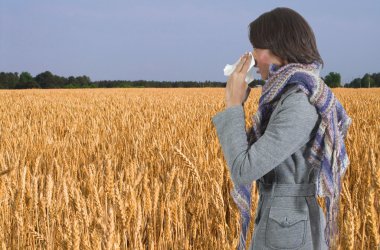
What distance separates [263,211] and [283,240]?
88mm

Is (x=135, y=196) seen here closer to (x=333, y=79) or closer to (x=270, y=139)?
(x=270, y=139)

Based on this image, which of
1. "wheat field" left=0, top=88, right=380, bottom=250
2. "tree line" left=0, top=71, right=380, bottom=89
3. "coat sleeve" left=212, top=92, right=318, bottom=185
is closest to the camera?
"coat sleeve" left=212, top=92, right=318, bottom=185

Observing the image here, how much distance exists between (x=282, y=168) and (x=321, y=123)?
0.47ft

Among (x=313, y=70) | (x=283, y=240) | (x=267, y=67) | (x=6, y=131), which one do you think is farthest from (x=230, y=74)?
(x=6, y=131)

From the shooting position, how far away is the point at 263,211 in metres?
1.22

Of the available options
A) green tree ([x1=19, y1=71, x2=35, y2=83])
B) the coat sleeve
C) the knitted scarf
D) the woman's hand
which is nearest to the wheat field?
the knitted scarf

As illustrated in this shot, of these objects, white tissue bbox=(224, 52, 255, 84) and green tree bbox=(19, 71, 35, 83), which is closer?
white tissue bbox=(224, 52, 255, 84)

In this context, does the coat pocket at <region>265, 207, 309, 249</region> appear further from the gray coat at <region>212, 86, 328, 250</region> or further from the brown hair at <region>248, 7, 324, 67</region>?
the brown hair at <region>248, 7, 324, 67</region>

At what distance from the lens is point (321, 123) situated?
46.2 inches

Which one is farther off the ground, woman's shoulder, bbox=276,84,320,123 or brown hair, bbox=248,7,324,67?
brown hair, bbox=248,7,324,67

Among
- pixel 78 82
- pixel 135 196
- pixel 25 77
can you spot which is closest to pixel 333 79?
pixel 78 82

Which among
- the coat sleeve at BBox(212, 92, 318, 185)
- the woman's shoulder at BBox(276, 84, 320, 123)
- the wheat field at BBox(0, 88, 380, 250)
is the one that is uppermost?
the woman's shoulder at BBox(276, 84, 320, 123)

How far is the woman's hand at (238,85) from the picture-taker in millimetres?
1211

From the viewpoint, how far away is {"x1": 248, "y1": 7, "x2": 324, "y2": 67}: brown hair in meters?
1.22
